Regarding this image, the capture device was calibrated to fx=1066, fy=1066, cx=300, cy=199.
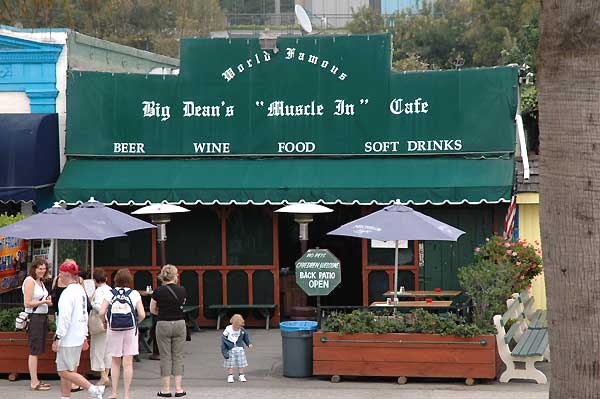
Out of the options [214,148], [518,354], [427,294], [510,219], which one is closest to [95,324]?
[518,354]

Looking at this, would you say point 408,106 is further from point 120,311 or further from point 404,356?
point 120,311

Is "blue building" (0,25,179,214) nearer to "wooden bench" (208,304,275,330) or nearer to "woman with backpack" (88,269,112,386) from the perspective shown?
"wooden bench" (208,304,275,330)

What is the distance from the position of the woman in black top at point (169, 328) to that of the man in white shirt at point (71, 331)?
87 centimetres

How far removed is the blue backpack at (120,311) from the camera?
1218 centimetres

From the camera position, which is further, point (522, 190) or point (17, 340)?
point (522, 190)

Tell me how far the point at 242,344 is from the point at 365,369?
1.61 metres

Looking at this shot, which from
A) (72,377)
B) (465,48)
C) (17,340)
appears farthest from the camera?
(465,48)

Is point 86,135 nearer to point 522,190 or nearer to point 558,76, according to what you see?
point 522,190

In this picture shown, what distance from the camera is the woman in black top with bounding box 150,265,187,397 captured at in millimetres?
12469

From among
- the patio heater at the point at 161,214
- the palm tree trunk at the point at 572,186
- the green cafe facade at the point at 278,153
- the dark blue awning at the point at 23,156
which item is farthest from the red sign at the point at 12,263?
the palm tree trunk at the point at 572,186

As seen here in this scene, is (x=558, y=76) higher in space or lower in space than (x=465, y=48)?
lower

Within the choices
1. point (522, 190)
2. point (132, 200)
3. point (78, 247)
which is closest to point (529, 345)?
point (522, 190)

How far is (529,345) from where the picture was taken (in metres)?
13.6

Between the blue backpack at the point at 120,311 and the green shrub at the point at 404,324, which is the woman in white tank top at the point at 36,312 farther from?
the green shrub at the point at 404,324
